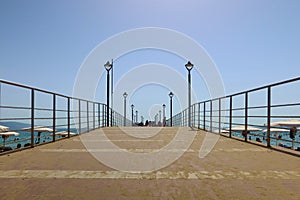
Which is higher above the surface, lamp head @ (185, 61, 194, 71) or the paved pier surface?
lamp head @ (185, 61, 194, 71)

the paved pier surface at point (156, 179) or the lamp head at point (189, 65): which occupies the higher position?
the lamp head at point (189, 65)

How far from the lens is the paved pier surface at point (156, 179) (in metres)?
2.54

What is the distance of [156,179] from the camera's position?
10.1 feet

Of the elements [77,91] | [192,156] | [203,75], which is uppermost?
[203,75]

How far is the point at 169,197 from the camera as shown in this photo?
8.05 feet

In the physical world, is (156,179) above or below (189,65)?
below

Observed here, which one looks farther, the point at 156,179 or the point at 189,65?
the point at 189,65

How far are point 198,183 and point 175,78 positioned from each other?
58.2ft

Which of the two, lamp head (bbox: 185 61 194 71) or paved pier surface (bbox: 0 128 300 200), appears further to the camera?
lamp head (bbox: 185 61 194 71)

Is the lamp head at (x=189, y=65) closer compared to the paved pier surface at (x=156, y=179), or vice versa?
the paved pier surface at (x=156, y=179)

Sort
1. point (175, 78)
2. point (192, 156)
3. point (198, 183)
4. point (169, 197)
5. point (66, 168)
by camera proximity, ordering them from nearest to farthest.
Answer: point (169, 197)
point (198, 183)
point (66, 168)
point (192, 156)
point (175, 78)

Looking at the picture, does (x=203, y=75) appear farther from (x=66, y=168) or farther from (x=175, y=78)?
(x=66, y=168)

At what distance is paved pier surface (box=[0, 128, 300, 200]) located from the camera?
2537mm

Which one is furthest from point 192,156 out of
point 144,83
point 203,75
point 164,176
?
point 144,83
